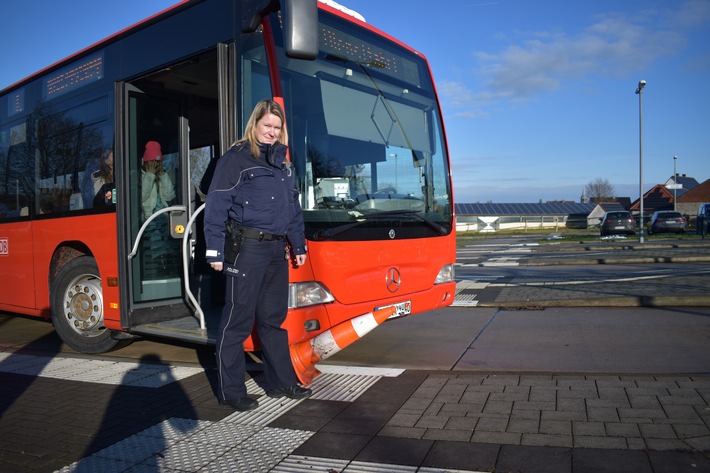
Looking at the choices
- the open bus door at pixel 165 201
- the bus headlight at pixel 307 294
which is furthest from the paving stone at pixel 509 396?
the open bus door at pixel 165 201

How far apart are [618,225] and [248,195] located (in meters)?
33.7

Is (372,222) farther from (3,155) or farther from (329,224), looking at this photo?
(3,155)

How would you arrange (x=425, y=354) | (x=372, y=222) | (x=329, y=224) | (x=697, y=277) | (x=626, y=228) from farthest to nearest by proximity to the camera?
(x=626, y=228) → (x=697, y=277) → (x=425, y=354) → (x=372, y=222) → (x=329, y=224)

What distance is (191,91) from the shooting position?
256 inches

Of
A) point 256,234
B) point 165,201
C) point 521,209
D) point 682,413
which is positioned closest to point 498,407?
point 682,413

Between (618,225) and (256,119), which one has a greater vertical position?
(256,119)

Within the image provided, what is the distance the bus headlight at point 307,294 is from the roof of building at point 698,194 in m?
84.8

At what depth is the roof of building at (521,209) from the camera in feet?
227

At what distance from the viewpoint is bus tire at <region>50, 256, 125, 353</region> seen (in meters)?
6.46

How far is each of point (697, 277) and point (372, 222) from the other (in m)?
8.48

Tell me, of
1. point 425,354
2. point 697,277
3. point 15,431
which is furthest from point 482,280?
point 15,431

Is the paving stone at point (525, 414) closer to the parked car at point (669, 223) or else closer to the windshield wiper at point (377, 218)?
the windshield wiper at point (377, 218)

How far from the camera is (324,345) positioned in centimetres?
489

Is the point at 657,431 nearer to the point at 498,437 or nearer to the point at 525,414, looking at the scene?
the point at 525,414
